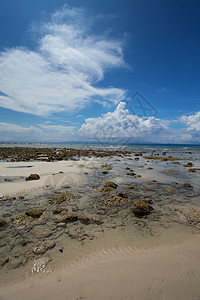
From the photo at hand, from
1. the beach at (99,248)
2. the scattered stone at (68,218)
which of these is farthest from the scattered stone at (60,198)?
the scattered stone at (68,218)

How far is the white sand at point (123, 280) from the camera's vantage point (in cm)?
356

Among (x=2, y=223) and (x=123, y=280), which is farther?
(x=2, y=223)

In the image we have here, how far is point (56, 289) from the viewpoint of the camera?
12.3 ft

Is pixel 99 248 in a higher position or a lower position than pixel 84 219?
lower

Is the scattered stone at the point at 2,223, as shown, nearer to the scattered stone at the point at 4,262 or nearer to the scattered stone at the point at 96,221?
the scattered stone at the point at 4,262

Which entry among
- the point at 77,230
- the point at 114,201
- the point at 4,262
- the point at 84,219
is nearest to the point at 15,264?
the point at 4,262

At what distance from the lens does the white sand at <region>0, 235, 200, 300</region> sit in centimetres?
356

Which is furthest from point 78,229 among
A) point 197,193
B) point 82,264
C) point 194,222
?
point 197,193

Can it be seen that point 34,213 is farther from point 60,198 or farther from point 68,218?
point 60,198

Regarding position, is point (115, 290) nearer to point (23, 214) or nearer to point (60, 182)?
point (23, 214)

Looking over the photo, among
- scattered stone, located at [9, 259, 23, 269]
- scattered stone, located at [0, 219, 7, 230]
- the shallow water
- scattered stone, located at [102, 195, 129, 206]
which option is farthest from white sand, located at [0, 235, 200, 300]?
scattered stone, located at [102, 195, 129, 206]

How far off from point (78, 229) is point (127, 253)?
252 cm

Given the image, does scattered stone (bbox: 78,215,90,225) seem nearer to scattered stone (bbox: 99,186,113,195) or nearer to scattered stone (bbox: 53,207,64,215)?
scattered stone (bbox: 53,207,64,215)

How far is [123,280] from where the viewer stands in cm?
398
